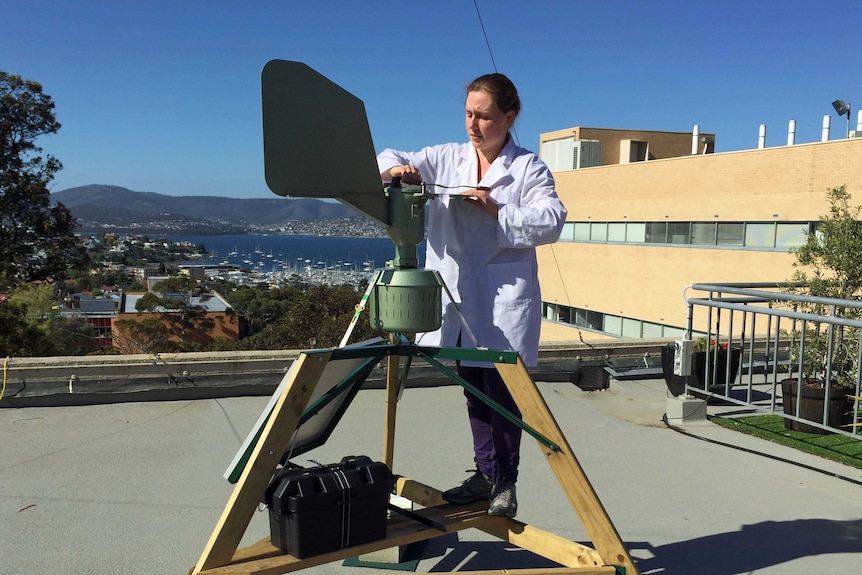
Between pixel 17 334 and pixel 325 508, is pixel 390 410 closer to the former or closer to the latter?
pixel 325 508

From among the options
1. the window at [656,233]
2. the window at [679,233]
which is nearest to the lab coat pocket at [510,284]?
the window at [679,233]

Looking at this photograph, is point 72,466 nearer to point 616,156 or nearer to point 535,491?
point 535,491

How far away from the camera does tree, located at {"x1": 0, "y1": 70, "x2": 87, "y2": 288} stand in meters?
20.7

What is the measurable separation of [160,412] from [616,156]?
141 ft

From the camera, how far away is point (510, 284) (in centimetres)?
235

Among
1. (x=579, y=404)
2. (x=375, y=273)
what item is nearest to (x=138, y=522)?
(x=375, y=273)

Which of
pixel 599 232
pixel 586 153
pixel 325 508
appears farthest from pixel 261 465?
pixel 586 153

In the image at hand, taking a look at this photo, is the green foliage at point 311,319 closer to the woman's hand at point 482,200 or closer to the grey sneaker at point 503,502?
the grey sneaker at point 503,502

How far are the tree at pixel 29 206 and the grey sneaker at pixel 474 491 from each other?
2147cm

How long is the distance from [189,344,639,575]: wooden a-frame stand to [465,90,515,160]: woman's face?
32.4 inches

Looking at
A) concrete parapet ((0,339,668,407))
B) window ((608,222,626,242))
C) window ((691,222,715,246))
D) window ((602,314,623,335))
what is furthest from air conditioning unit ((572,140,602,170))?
concrete parapet ((0,339,668,407))

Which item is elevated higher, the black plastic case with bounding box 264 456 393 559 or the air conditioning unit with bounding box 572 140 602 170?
the air conditioning unit with bounding box 572 140 602 170

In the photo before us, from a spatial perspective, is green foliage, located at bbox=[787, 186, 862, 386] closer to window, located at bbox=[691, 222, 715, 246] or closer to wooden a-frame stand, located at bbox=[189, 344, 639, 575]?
wooden a-frame stand, located at bbox=[189, 344, 639, 575]

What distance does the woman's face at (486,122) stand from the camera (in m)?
2.34
